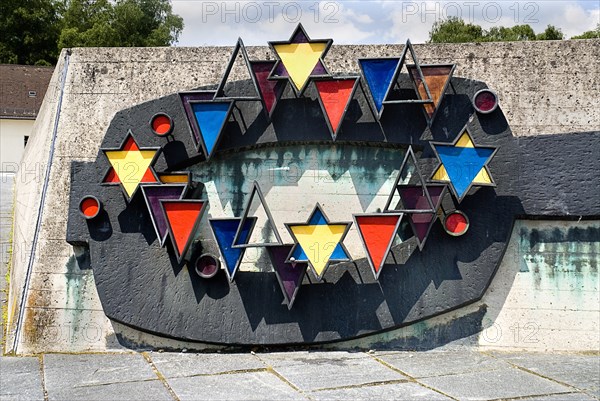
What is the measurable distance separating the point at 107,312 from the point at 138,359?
22.0 inches

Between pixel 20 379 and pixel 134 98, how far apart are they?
285 centimetres

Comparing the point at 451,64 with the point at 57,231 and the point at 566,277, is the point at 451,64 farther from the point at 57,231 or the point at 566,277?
the point at 57,231

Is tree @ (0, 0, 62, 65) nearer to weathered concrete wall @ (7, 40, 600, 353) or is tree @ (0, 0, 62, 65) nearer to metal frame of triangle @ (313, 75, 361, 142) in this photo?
weathered concrete wall @ (7, 40, 600, 353)

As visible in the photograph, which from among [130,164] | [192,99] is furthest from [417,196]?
[130,164]

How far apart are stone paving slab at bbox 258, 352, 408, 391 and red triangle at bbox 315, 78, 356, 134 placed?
6.95ft

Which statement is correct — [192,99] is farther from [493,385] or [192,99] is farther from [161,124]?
[493,385]

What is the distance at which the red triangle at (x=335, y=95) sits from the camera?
20.2 feet

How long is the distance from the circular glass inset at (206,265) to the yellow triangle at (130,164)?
3.01ft

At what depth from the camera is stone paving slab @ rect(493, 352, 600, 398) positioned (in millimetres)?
5184

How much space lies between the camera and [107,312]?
20.4 ft

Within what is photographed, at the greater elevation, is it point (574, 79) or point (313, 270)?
point (574, 79)

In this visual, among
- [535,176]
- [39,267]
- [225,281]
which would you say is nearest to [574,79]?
[535,176]

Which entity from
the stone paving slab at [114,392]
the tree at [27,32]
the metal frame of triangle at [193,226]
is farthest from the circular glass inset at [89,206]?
the tree at [27,32]

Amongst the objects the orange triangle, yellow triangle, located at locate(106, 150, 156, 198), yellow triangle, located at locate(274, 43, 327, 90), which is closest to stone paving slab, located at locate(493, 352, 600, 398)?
the orange triangle
